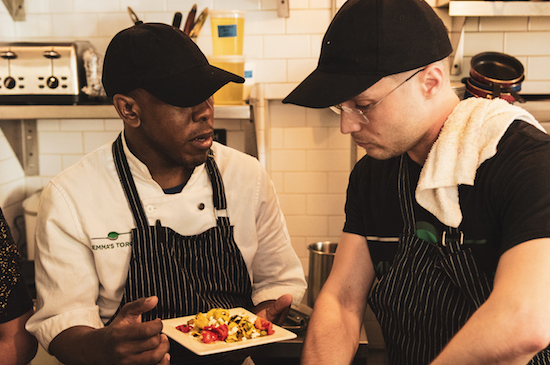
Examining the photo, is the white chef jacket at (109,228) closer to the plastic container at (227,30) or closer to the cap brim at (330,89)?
the cap brim at (330,89)

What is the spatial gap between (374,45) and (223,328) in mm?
774

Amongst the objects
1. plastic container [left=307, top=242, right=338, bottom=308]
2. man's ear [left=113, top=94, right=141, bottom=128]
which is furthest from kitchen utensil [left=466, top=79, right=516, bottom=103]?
man's ear [left=113, top=94, right=141, bottom=128]

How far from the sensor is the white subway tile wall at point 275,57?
9.09 feet

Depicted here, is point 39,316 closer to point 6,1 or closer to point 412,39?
point 412,39

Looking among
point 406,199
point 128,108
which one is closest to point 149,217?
point 128,108

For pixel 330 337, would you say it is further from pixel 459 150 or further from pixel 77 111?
pixel 77 111

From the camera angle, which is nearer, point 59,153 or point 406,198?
point 406,198

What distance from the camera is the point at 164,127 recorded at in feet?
5.06

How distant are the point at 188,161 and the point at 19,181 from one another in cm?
172

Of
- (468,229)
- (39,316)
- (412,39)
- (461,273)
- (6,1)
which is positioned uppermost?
(6,1)

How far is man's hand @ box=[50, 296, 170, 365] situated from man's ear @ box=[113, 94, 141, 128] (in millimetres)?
562

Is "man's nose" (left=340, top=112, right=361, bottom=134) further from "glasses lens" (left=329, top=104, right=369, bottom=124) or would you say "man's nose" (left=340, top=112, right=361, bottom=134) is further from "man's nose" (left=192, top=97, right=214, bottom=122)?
"man's nose" (left=192, top=97, right=214, bottom=122)

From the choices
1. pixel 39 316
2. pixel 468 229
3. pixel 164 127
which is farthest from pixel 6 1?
pixel 468 229

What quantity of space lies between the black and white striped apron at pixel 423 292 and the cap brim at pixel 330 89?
337 millimetres
